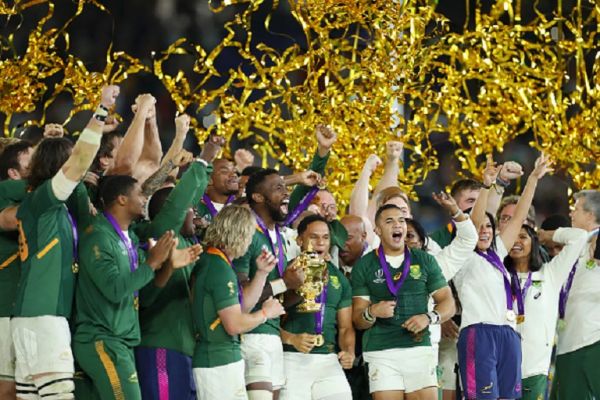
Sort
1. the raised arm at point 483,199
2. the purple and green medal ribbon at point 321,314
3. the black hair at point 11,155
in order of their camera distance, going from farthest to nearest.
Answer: the raised arm at point 483,199 → the purple and green medal ribbon at point 321,314 → the black hair at point 11,155

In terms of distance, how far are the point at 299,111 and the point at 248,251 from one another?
134 inches

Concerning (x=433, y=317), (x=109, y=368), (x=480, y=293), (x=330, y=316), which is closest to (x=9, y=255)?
(x=109, y=368)

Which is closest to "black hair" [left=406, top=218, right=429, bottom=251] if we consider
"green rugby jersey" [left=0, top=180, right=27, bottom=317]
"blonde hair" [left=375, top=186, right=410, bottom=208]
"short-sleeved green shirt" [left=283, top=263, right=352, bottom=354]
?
"blonde hair" [left=375, top=186, right=410, bottom=208]

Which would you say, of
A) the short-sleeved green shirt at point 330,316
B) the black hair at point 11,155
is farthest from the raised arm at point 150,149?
the short-sleeved green shirt at point 330,316

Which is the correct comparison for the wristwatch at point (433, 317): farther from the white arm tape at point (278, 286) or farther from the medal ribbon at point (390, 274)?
the white arm tape at point (278, 286)

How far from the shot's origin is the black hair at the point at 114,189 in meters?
6.82

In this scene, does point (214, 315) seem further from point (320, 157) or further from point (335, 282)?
point (320, 157)

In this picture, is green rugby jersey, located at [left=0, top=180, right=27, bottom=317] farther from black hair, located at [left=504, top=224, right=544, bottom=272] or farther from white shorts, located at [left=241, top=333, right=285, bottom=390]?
black hair, located at [left=504, top=224, right=544, bottom=272]

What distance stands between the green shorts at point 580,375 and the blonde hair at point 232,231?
3.16m

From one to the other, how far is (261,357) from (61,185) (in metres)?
1.85

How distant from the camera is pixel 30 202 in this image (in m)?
6.59

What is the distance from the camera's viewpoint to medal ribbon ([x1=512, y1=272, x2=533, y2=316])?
29.9 feet

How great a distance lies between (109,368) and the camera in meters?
6.55

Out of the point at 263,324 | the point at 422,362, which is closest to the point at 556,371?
the point at 422,362
